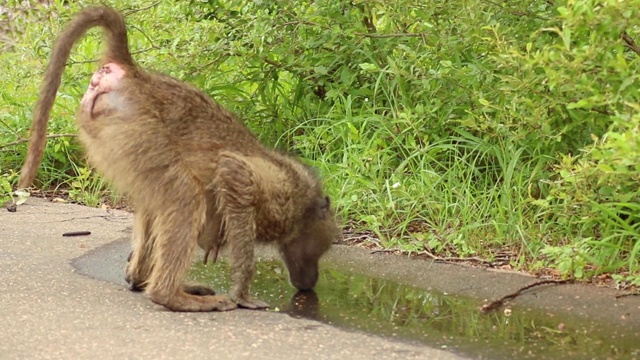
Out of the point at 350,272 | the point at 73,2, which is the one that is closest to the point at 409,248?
the point at 350,272

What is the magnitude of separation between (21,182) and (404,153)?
2541mm

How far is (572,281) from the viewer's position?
461 cm

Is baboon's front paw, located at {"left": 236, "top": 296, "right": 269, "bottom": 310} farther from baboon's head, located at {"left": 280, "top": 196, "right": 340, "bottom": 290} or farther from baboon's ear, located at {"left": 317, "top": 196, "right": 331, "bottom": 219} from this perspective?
baboon's ear, located at {"left": 317, "top": 196, "right": 331, "bottom": 219}

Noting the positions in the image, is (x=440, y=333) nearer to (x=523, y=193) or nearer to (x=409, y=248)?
(x=409, y=248)

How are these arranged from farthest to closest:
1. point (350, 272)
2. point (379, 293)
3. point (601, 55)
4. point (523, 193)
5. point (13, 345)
Answer: point (523, 193)
point (350, 272)
point (379, 293)
point (601, 55)
point (13, 345)

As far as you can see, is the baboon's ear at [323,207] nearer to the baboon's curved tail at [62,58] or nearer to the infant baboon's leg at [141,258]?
the infant baboon's leg at [141,258]

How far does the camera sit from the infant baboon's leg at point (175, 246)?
4254 millimetres

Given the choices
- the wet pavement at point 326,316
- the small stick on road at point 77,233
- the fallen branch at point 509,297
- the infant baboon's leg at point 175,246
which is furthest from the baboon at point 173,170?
the small stick on road at point 77,233

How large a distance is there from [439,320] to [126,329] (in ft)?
4.06

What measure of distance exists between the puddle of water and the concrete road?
6.4 inches

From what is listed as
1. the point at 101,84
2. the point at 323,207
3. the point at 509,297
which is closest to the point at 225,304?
the point at 323,207

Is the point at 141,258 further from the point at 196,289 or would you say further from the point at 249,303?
the point at 249,303

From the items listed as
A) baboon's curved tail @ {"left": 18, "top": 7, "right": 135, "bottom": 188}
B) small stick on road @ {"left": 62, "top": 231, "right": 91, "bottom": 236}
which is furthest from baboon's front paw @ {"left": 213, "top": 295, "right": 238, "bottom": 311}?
small stick on road @ {"left": 62, "top": 231, "right": 91, "bottom": 236}

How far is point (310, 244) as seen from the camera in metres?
4.83
